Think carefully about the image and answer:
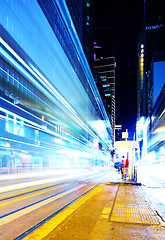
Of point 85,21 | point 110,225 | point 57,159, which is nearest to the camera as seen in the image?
point 110,225

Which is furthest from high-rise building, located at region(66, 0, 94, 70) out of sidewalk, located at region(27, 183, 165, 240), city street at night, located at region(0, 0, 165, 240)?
sidewalk, located at region(27, 183, 165, 240)

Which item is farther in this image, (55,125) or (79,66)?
(79,66)

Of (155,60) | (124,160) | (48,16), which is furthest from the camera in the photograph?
(155,60)

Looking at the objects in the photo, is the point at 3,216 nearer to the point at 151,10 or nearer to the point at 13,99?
the point at 13,99

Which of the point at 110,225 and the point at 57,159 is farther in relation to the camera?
the point at 57,159

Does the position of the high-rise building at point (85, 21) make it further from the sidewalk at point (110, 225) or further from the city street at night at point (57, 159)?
the sidewalk at point (110, 225)

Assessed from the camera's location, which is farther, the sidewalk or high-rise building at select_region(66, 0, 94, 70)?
high-rise building at select_region(66, 0, 94, 70)

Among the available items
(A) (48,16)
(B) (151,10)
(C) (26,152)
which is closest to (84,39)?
(B) (151,10)

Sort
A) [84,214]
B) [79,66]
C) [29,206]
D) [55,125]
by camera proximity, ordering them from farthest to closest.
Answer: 1. [79,66]
2. [55,125]
3. [29,206]
4. [84,214]


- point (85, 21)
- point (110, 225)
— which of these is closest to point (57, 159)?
point (110, 225)

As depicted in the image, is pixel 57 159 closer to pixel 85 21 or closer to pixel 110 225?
pixel 110 225

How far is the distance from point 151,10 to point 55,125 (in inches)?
3317

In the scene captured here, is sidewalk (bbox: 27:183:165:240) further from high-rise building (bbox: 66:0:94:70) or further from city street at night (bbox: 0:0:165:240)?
high-rise building (bbox: 66:0:94:70)

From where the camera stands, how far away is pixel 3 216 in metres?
4.90
